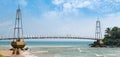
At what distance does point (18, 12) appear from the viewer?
81938 mm

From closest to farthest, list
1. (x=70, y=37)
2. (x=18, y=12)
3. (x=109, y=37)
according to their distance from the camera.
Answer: (x=18, y=12) < (x=109, y=37) < (x=70, y=37)

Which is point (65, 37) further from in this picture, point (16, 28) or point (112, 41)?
point (16, 28)

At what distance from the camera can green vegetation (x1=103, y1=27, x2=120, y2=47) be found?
14029cm

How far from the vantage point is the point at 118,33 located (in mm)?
142750

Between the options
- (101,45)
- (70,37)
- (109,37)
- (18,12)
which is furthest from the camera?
(70,37)

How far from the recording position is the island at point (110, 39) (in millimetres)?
138750

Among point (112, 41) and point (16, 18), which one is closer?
point (16, 18)

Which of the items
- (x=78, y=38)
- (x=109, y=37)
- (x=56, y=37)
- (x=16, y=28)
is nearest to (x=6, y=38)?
(x=56, y=37)

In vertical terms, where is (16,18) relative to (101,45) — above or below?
above

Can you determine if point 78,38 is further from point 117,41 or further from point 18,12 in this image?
point 18,12

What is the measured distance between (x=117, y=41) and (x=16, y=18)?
67627 mm

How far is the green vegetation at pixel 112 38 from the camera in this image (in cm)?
14029

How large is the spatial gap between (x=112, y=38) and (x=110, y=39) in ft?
3.29

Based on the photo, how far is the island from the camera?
139 metres
